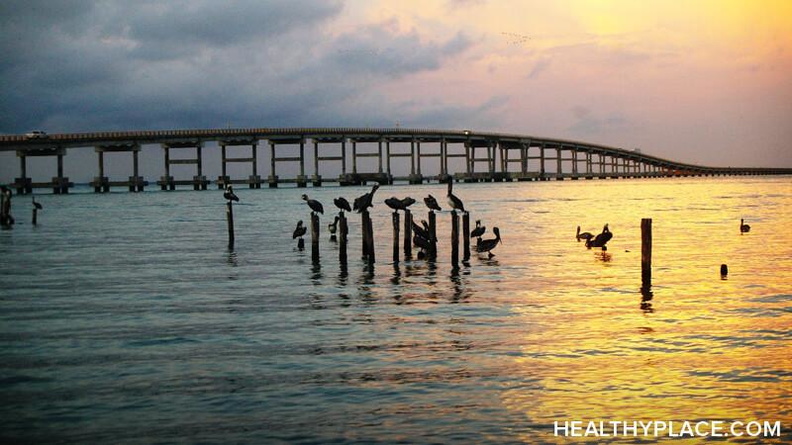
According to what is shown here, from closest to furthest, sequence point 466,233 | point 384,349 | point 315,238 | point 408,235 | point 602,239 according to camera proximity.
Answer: point 384,349
point 466,233
point 315,238
point 408,235
point 602,239

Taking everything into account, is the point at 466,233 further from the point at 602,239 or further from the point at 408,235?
the point at 602,239

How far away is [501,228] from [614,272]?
18796 millimetres

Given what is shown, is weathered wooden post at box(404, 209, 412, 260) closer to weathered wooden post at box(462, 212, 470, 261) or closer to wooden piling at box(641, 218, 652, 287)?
weathered wooden post at box(462, 212, 470, 261)

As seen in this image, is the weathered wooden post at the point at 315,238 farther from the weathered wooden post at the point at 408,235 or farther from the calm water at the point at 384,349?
the weathered wooden post at the point at 408,235

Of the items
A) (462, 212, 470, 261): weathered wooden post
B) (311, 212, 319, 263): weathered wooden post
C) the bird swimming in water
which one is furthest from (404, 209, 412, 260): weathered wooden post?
the bird swimming in water

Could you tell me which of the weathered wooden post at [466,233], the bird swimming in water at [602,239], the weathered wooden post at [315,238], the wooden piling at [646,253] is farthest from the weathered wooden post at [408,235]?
the wooden piling at [646,253]

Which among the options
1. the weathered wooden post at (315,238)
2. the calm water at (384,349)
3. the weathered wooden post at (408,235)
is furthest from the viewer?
the weathered wooden post at (408,235)

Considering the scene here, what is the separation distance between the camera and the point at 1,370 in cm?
1167

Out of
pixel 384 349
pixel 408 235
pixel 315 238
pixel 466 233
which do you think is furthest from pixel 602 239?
pixel 384 349

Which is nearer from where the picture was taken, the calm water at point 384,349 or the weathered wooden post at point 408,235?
the calm water at point 384,349

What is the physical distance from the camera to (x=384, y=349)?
12617mm

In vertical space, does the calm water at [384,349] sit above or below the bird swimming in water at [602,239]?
below

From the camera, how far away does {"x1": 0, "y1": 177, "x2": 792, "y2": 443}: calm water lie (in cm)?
921

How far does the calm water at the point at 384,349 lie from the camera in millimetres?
9211
